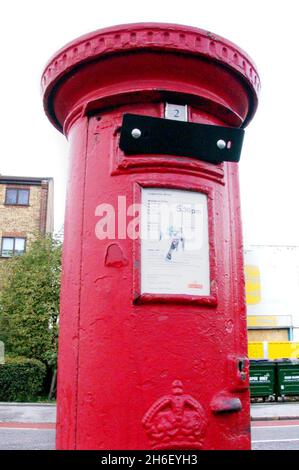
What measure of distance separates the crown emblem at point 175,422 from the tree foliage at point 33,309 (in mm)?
15318

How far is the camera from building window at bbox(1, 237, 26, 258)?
2336 cm

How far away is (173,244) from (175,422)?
2.07 feet

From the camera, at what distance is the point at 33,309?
16844 mm

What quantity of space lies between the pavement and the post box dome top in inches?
296

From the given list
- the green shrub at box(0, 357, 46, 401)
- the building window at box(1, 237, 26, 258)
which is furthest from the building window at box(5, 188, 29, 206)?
the green shrub at box(0, 357, 46, 401)

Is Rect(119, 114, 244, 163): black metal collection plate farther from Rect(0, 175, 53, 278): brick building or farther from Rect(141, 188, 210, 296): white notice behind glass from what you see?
Rect(0, 175, 53, 278): brick building

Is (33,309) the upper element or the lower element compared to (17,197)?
lower

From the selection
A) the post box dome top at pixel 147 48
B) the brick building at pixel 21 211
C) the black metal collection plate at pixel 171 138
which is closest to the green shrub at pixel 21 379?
the brick building at pixel 21 211

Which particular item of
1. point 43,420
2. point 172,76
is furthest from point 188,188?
point 43,420

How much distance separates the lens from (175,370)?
1663mm

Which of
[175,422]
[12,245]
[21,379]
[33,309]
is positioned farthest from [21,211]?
[175,422]

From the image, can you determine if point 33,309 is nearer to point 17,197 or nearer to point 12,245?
point 12,245

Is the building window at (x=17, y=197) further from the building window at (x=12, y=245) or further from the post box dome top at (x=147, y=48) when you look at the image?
the post box dome top at (x=147, y=48)
